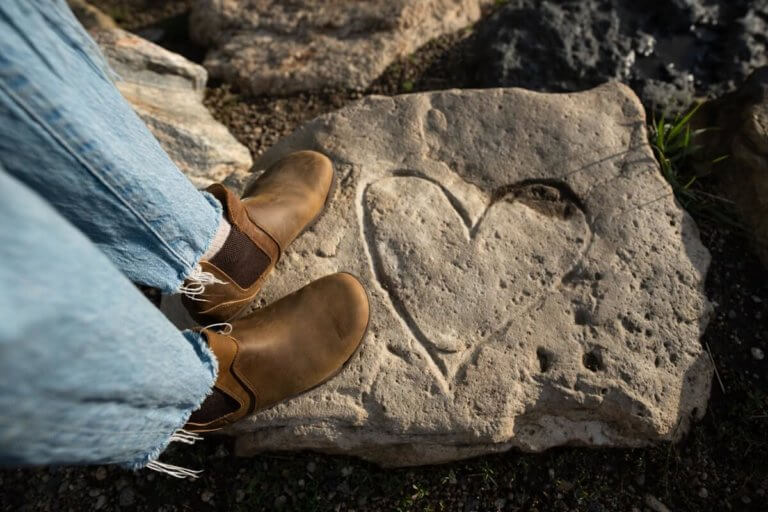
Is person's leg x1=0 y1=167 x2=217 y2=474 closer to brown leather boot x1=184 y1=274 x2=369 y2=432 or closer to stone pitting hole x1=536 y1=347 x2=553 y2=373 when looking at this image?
brown leather boot x1=184 y1=274 x2=369 y2=432

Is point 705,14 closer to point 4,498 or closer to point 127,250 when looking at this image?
point 127,250

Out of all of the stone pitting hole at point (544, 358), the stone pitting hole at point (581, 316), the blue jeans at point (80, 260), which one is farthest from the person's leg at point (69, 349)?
the stone pitting hole at point (581, 316)

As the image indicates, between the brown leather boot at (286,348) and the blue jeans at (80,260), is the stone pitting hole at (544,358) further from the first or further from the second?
the blue jeans at (80,260)

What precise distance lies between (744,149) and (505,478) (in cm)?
166

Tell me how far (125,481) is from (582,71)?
2.63 metres

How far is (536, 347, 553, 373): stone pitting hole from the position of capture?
1922 mm

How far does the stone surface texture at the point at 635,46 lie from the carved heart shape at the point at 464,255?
0.81 metres

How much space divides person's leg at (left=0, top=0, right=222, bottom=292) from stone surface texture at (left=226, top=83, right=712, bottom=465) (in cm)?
64

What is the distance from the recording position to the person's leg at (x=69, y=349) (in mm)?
821

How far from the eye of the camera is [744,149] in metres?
2.30

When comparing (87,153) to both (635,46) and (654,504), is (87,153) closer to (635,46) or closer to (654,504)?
(654,504)

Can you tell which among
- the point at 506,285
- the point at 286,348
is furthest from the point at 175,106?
the point at 506,285

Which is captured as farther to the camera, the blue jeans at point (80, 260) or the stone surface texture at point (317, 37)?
the stone surface texture at point (317, 37)

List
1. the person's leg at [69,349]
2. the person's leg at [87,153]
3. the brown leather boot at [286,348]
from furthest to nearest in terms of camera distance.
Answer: the brown leather boot at [286,348] → the person's leg at [87,153] → the person's leg at [69,349]
